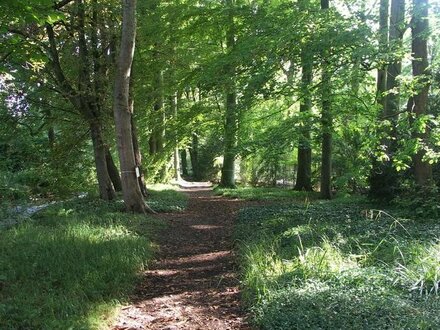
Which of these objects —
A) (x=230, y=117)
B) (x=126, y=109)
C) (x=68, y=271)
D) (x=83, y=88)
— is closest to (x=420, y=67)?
(x=230, y=117)

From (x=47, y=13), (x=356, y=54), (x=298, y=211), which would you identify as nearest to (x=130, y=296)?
(x=47, y=13)

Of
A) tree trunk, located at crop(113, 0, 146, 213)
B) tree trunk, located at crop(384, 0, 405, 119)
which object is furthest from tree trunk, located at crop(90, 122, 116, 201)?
tree trunk, located at crop(384, 0, 405, 119)

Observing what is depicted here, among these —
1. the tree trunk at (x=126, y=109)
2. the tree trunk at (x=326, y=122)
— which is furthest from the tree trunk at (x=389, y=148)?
the tree trunk at (x=126, y=109)

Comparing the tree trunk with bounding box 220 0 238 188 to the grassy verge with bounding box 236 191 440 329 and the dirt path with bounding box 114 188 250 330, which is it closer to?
the dirt path with bounding box 114 188 250 330

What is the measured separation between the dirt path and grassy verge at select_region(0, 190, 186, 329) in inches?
11.8

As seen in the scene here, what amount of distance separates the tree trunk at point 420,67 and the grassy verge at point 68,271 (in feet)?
22.0

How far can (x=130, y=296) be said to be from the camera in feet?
17.5

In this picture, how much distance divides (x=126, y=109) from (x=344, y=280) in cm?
771

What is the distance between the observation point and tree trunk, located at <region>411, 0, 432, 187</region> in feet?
30.3

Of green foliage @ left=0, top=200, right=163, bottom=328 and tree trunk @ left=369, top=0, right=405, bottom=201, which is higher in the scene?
tree trunk @ left=369, top=0, right=405, bottom=201

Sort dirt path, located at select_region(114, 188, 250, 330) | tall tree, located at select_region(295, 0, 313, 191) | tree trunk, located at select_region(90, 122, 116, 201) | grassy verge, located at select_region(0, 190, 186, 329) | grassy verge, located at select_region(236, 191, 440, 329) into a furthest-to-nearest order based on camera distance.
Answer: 1. tree trunk, located at select_region(90, 122, 116, 201)
2. tall tree, located at select_region(295, 0, 313, 191)
3. dirt path, located at select_region(114, 188, 250, 330)
4. grassy verge, located at select_region(0, 190, 186, 329)
5. grassy verge, located at select_region(236, 191, 440, 329)

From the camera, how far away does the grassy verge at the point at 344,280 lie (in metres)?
3.80

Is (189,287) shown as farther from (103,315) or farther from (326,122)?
(326,122)

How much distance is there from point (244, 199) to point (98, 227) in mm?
8679
